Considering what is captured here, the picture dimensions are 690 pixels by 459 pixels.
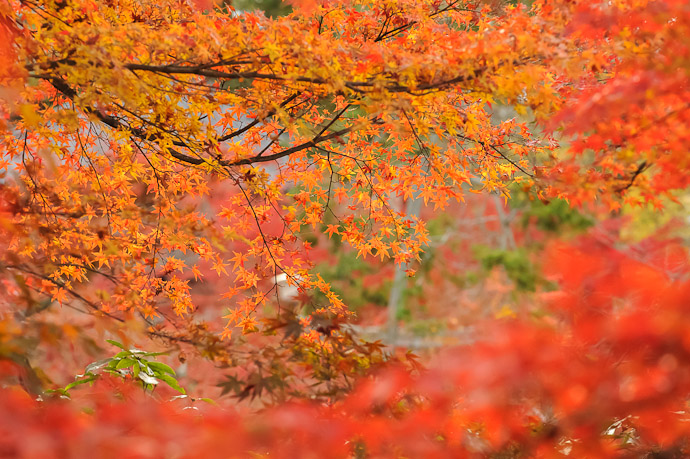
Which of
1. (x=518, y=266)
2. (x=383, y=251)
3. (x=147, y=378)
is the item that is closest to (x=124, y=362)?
(x=147, y=378)

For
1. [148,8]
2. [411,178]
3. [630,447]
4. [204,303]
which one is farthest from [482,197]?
[630,447]

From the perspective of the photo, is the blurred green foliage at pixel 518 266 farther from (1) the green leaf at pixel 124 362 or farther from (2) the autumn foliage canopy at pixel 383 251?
(1) the green leaf at pixel 124 362

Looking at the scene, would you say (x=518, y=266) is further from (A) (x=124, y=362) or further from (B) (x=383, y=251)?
(A) (x=124, y=362)

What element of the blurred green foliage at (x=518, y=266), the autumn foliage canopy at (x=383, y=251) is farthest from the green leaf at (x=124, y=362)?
the blurred green foliage at (x=518, y=266)

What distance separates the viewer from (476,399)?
1505 millimetres

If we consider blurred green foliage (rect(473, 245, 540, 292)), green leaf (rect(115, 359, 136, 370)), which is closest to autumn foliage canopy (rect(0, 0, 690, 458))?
green leaf (rect(115, 359, 136, 370))

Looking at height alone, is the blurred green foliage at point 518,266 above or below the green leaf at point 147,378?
above

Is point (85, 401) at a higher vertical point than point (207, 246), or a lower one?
lower

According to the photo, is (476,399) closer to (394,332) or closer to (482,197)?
(394,332)

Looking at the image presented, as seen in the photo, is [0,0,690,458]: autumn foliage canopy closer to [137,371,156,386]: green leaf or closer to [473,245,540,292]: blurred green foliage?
[137,371,156,386]: green leaf

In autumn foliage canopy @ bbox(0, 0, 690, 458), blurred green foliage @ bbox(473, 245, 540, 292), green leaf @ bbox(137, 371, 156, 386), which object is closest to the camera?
autumn foliage canopy @ bbox(0, 0, 690, 458)

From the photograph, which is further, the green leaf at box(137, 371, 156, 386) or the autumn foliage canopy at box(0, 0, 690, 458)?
the green leaf at box(137, 371, 156, 386)

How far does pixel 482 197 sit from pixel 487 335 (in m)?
13.7

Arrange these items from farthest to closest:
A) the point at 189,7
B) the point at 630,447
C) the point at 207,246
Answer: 1. the point at 207,246
2. the point at 189,7
3. the point at 630,447
